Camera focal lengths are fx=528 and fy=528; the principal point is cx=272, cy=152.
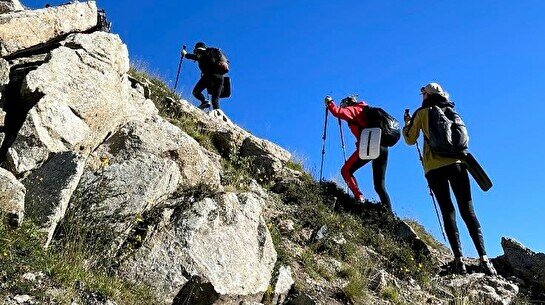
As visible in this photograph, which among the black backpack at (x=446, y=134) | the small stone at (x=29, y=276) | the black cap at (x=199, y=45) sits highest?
the black cap at (x=199, y=45)

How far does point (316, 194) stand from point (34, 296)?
6063 mm

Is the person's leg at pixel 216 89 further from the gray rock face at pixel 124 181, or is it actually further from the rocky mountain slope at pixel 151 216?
the gray rock face at pixel 124 181

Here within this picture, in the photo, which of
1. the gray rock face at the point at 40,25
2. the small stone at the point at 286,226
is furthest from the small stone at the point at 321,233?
the gray rock face at the point at 40,25

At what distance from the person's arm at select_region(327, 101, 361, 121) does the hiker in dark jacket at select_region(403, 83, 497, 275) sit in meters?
1.59

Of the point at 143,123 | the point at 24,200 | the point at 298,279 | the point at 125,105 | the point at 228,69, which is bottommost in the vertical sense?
the point at 24,200

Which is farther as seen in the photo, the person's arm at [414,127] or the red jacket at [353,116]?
the red jacket at [353,116]

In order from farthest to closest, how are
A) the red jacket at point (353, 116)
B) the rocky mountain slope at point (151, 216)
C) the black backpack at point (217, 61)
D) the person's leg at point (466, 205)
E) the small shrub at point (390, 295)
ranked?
the black backpack at point (217, 61), the red jacket at point (353, 116), the person's leg at point (466, 205), the small shrub at point (390, 295), the rocky mountain slope at point (151, 216)

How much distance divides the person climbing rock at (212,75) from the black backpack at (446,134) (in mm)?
5908

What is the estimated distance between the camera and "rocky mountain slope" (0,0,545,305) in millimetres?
4715

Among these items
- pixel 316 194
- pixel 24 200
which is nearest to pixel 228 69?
pixel 316 194

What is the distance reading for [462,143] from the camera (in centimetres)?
823

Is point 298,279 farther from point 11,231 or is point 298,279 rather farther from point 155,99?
point 155,99

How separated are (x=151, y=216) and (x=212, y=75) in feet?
26.1

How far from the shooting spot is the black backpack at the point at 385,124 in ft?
32.4
